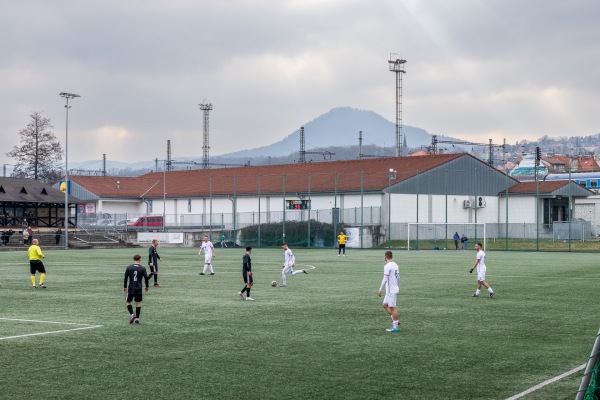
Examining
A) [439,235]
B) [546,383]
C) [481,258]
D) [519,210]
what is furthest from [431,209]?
[546,383]

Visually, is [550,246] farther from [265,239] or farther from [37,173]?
[37,173]

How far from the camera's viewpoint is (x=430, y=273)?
41.0 metres

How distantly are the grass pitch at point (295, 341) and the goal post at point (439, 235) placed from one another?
41134 mm

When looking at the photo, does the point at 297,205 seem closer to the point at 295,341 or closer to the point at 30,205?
the point at 30,205

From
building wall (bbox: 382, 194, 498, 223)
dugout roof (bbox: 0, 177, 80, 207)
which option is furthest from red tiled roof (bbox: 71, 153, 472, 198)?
dugout roof (bbox: 0, 177, 80, 207)

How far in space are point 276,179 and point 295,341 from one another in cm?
7708

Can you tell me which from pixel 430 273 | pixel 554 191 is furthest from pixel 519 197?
pixel 430 273

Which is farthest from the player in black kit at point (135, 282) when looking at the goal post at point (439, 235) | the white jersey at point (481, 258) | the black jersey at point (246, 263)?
the goal post at point (439, 235)

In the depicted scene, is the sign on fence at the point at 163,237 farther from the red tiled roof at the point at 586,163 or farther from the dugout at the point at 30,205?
the red tiled roof at the point at 586,163

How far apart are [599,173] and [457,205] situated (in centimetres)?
3424

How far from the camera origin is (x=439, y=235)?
80.1m

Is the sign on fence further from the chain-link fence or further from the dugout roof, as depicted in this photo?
the dugout roof

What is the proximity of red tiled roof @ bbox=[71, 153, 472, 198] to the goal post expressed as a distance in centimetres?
578

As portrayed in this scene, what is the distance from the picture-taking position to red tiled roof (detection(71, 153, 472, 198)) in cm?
8631
